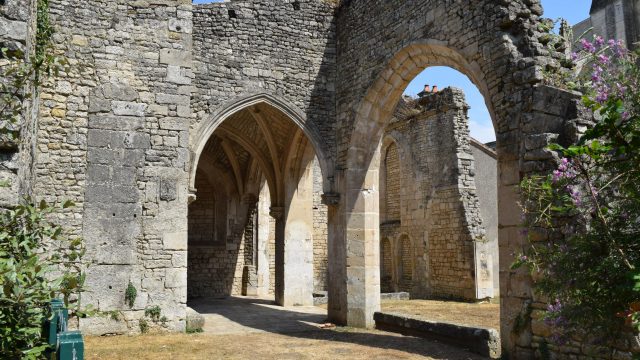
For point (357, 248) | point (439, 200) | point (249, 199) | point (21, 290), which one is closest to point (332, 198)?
point (357, 248)

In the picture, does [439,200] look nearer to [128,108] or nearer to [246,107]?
[246,107]

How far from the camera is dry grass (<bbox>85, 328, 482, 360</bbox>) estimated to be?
→ 636 cm

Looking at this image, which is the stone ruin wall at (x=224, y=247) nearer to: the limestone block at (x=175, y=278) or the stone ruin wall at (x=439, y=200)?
the stone ruin wall at (x=439, y=200)

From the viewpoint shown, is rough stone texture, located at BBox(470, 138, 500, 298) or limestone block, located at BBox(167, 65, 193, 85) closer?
limestone block, located at BBox(167, 65, 193, 85)

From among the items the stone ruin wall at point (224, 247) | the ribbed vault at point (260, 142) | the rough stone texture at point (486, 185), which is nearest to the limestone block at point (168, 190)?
the ribbed vault at point (260, 142)

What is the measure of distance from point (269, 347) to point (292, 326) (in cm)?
204

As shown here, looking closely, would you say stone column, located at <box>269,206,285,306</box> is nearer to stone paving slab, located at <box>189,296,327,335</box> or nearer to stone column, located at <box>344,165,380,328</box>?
stone paving slab, located at <box>189,296,327,335</box>

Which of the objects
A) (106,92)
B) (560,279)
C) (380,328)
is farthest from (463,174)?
(560,279)

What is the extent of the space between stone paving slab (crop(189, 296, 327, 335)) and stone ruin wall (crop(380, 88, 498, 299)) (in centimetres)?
359

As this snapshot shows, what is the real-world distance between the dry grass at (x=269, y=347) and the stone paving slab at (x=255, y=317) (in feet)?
2.40

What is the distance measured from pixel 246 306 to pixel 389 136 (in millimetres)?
6394

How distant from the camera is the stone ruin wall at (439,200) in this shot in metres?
12.9

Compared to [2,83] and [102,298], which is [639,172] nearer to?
[2,83]

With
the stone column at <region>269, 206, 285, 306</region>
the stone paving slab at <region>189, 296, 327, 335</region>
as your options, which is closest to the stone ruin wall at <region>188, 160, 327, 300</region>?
the stone paving slab at <region>189, 296, 327, 335</region>
